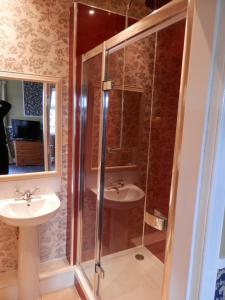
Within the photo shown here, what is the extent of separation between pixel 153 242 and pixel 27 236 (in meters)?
1.06

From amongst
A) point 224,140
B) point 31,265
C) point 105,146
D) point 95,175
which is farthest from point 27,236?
point 224,140

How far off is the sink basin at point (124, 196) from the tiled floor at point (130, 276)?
478 mm

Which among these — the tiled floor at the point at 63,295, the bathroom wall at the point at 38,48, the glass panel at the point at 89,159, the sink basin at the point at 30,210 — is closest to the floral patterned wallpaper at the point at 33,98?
→ the bathroom wall at the point at 38,48

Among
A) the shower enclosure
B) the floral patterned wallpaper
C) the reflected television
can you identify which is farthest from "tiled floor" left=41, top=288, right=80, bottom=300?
the floral patterned wallpaper

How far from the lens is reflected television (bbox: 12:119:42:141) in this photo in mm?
1758

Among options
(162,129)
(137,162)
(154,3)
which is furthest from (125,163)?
(154,3)

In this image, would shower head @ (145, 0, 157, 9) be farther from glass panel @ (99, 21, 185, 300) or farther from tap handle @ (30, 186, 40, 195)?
tap handle @ (30, 186, 40, 195)

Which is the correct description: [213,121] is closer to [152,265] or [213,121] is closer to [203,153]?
[203,153]

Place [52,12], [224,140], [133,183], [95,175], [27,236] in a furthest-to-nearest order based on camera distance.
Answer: [133,183] < [95,175] < [52,12] < [27,236] < [224,140]

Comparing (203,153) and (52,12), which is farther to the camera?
(52,12)

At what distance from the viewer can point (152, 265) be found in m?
1.96

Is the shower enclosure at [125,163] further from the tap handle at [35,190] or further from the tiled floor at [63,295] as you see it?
the tap handle at [35,190]

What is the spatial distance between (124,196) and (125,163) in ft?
1.02

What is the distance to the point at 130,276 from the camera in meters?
1.93
